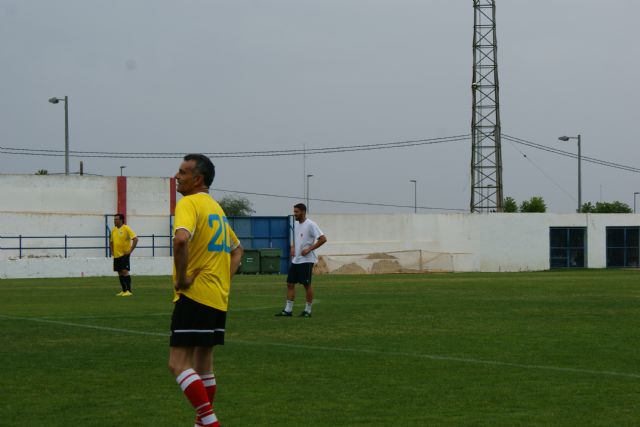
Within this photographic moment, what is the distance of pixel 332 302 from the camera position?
24688mm

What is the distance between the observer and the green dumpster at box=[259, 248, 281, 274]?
56.4 metres

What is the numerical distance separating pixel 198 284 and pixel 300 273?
12.1 m

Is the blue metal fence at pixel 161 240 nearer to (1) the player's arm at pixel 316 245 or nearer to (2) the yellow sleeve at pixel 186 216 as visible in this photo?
(1) the player's arm at pixel 316 245

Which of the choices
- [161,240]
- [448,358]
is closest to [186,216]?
[448,358]

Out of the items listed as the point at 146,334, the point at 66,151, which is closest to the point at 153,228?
the point at 66,151

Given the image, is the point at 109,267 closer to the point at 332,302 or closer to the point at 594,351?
the point at 332,302

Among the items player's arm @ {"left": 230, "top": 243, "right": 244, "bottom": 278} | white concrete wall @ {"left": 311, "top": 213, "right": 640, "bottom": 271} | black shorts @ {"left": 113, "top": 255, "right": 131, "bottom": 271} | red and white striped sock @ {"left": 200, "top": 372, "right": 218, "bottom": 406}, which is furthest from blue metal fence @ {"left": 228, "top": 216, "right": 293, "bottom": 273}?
red and white striped sock @ {"left": 200, "top": 372, "right": 218, "bottom": 406}

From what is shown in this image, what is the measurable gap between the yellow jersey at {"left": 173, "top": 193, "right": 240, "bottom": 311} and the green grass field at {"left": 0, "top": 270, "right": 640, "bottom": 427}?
1250 millimetres

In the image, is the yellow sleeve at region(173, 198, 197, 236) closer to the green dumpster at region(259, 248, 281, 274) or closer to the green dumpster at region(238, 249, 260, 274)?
the green dumpster at region(238, 249, 260, 274)

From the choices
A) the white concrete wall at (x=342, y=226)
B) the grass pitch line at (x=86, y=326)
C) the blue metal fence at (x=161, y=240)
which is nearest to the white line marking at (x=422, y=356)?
the grass pitch line at (x=86, y=326)

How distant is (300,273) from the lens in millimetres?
19953

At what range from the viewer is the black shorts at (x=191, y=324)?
7875mm

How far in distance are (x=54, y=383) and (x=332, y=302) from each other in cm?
1408

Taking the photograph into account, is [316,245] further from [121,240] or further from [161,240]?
[161,240]
